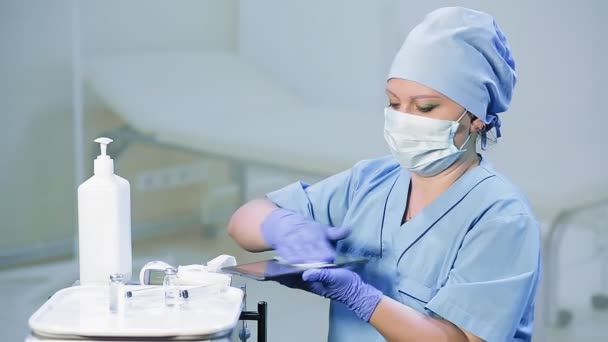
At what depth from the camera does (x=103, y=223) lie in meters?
1.42

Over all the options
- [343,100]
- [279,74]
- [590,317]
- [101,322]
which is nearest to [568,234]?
[590,317]

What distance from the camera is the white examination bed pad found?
2766 millimetres

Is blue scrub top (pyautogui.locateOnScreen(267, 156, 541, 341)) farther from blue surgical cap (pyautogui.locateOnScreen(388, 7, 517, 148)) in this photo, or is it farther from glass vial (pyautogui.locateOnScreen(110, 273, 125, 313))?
glass vial (pyautogui.locateOnScreen(110, 273, 125, 313))

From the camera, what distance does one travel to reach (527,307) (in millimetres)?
1498

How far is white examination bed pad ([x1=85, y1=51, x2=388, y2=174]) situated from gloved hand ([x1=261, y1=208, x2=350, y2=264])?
109cm

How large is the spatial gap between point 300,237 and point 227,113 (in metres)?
1.45

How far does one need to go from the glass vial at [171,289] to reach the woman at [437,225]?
0.19 metres

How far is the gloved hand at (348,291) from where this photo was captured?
4.62 ft

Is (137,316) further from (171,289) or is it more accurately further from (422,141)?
(422,141)

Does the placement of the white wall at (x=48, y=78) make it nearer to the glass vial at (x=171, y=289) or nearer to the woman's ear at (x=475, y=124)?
the woman's ear at (x=475, y=124)

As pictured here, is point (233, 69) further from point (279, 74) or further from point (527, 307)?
point (527, 307)

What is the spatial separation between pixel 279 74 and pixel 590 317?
1166mm

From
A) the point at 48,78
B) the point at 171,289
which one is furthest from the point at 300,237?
the point at 48,78

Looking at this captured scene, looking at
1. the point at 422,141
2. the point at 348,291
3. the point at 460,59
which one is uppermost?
the point at 460,59
